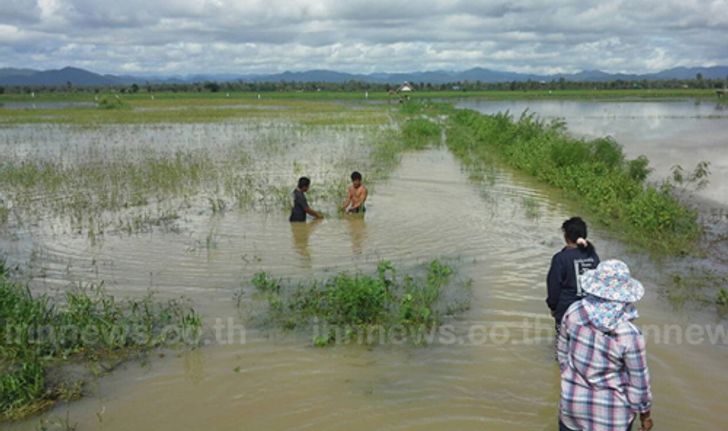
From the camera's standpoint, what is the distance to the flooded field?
4.05m

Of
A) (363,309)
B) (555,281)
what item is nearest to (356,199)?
(363,309)

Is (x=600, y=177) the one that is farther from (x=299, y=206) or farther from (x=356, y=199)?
(x=299, y=206)

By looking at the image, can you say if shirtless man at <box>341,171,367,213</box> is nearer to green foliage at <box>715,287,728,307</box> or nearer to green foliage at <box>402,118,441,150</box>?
green foliage at <box>715,287,728,307</box>

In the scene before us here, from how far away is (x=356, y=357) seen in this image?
15.7 feet

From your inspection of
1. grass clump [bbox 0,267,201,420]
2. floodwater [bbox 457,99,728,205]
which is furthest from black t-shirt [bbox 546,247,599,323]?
floodwater [bbox 457,99,728,205]

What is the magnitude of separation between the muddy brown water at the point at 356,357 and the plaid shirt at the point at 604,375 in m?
1.25

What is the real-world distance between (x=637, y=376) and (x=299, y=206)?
22.9ft

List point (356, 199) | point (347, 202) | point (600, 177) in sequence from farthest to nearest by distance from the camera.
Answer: point (600, 177) < point (347, 202) < point (356, 199)

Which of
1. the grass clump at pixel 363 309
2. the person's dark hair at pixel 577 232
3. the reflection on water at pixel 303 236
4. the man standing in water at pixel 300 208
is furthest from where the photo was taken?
the man standing in water at pixel 300 208

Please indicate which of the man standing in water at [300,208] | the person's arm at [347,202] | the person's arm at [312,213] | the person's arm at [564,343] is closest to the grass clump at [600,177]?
the person's arm at [347,202]

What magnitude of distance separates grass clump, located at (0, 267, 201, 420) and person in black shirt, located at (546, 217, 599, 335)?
3.11m

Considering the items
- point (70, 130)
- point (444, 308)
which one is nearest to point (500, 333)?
point (444, 308)

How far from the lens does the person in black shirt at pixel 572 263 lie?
3.91 m

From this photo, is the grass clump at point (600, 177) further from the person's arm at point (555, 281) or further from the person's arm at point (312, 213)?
the person's arm at point (312, 213)
